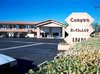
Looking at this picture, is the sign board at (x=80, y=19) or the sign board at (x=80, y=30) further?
the sign board at (x=80, y=30)

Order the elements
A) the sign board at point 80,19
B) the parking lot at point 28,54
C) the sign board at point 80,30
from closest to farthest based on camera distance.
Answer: the parking lot at point 28,54 < the sign board at point 80,19 < the sign board at point 80,30

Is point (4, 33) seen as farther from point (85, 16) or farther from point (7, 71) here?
point (7, 71)

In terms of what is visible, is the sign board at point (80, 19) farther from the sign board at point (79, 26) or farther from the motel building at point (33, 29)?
the motel building at point (33, 29)

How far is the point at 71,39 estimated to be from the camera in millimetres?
16906

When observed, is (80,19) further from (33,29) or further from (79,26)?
(33,29)

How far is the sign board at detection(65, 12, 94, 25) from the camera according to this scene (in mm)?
16034

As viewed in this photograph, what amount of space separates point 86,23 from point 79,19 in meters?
0.54

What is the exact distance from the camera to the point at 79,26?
16.2 m

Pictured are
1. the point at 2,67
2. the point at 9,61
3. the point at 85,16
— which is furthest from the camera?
the point at 85,16

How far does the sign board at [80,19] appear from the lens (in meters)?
16.0

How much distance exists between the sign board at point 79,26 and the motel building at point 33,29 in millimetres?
46523

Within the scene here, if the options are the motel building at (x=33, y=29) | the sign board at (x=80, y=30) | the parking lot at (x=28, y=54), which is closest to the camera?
the parking lot at (x=28, y=54)

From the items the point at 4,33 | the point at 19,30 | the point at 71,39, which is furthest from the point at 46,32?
the point at 71,39

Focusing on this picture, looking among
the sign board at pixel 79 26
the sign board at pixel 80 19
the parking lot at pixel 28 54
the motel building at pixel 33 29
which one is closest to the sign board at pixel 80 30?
the sign board at pixel 79 26
